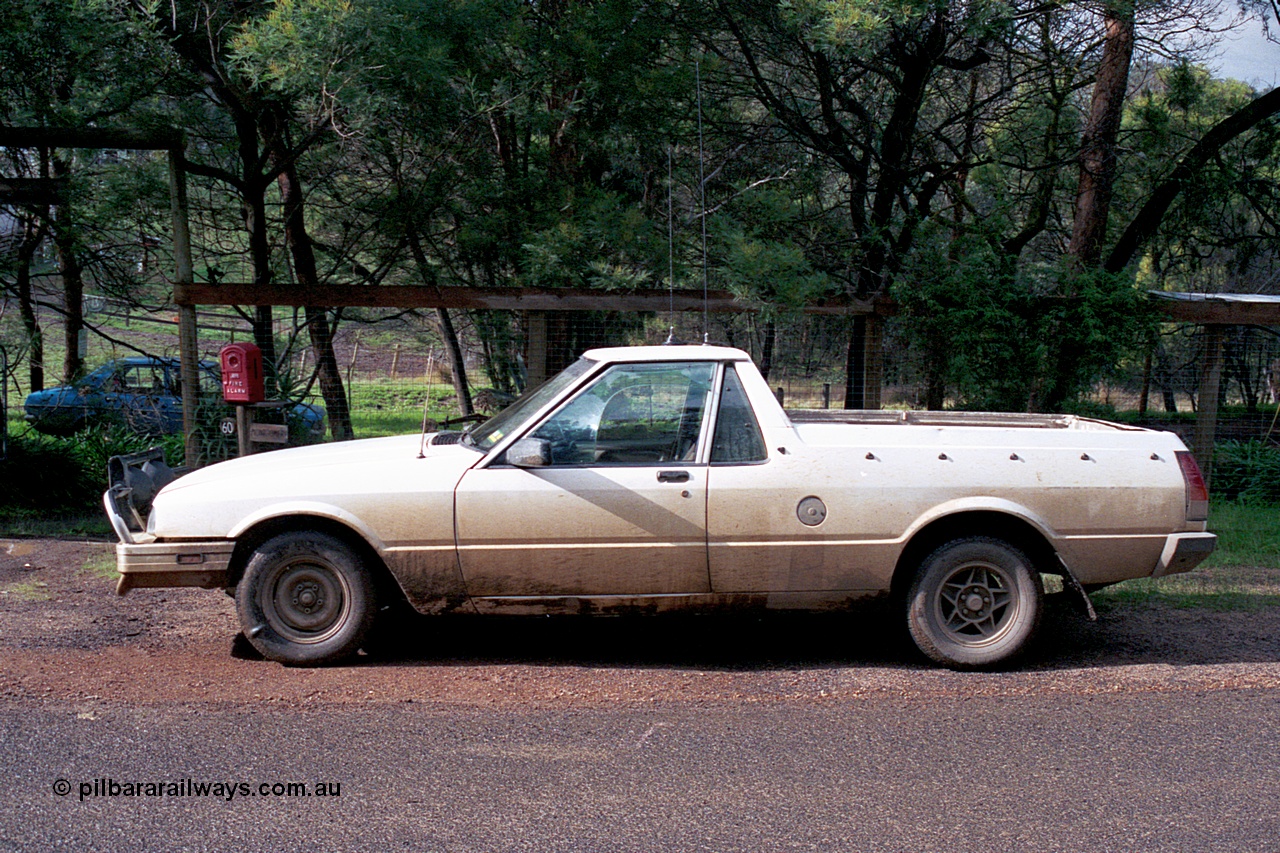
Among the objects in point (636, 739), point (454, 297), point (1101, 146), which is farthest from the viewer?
point (1101, 146)

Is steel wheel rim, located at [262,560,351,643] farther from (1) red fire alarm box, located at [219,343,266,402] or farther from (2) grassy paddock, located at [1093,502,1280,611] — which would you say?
(2) grassy paddock, located at [1093,502,1280,611]

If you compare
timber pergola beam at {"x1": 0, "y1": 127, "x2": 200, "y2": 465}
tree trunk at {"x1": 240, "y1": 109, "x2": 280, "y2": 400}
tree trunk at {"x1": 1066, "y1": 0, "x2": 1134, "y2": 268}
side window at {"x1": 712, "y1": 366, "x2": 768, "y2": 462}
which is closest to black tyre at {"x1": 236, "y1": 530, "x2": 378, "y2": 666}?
side window at {"x1": 712, "y1": 366, "x2": 768, "y2": 462}

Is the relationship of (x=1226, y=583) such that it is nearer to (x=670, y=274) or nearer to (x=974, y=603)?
(x=974, y=603)

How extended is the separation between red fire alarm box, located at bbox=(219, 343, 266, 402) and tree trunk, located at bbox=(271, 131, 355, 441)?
3294mm

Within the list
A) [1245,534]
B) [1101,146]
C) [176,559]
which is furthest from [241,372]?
[1101,146]

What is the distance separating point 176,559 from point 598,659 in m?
Result: 2.24

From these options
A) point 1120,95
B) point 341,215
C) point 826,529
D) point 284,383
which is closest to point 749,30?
point 1120,95

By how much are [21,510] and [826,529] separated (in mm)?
7881

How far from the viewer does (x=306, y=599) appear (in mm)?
5375

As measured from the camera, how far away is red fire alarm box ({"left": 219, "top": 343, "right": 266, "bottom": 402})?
746cm

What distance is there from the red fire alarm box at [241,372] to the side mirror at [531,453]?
10.0ft

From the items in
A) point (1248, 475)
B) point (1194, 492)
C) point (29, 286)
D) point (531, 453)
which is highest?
point (29, 286)

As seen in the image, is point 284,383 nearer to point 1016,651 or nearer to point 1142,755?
point 1016,651

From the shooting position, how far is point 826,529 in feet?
17.6
